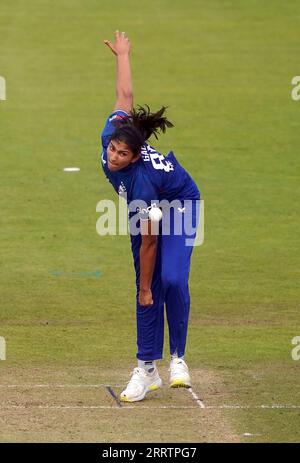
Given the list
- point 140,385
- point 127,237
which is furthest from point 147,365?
point 127,237

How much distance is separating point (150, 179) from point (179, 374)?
151cm

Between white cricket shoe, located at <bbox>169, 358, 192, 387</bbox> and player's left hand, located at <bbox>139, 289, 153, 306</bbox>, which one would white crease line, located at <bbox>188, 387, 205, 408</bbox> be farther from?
player's left hand, located at <bbox>139, 289, 153, 306</bbox>

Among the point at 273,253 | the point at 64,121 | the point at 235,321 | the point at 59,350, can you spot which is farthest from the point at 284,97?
the point at 59,350

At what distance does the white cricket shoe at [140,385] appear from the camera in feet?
32.3

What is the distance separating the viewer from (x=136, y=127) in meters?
9.70

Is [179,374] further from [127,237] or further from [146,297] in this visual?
[127,237]

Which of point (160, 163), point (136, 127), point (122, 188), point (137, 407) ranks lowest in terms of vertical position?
point (137, 407)

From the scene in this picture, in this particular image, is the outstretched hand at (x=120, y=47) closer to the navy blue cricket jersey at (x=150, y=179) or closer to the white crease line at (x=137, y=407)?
the navy blue cricket jersey at (x=150, y=179)

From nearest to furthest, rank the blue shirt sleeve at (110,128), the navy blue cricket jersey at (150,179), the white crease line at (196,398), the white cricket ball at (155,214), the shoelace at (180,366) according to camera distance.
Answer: the white cricket ball at (155,214), the navy blue cricket jersey at (150,179), the white crease line at (196,398), the blue shirt sleeve at (110,128), the shoelace at (180,366)

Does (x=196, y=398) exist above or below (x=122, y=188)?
below

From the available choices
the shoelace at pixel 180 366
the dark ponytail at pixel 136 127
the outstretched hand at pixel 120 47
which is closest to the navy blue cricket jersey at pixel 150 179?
the dark ponytail at pixel 136 127

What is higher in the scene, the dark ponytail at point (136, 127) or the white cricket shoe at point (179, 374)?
the dark ponytail at point (136, 127)

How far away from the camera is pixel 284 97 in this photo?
978 inches
